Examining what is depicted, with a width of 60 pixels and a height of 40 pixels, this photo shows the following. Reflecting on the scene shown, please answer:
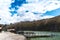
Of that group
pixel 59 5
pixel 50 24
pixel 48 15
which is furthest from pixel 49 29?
pixel 59 5

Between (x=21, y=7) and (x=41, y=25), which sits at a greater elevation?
(x=21, y=7)

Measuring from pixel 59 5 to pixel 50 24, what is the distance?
0.55 m

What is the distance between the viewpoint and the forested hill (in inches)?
143

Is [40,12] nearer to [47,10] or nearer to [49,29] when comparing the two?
[47,10]

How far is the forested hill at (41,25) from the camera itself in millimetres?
3643

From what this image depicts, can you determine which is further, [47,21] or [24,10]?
[24,10]

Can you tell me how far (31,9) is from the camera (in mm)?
3857

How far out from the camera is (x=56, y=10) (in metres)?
3.78

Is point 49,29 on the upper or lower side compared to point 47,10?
lower

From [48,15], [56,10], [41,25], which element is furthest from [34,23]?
[56,10]

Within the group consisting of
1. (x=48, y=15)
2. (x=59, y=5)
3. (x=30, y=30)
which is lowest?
(x=30, y=30)

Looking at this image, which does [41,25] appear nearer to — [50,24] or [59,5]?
[50,24]

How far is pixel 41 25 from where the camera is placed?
367cm

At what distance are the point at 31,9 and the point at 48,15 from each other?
1.51 feet
